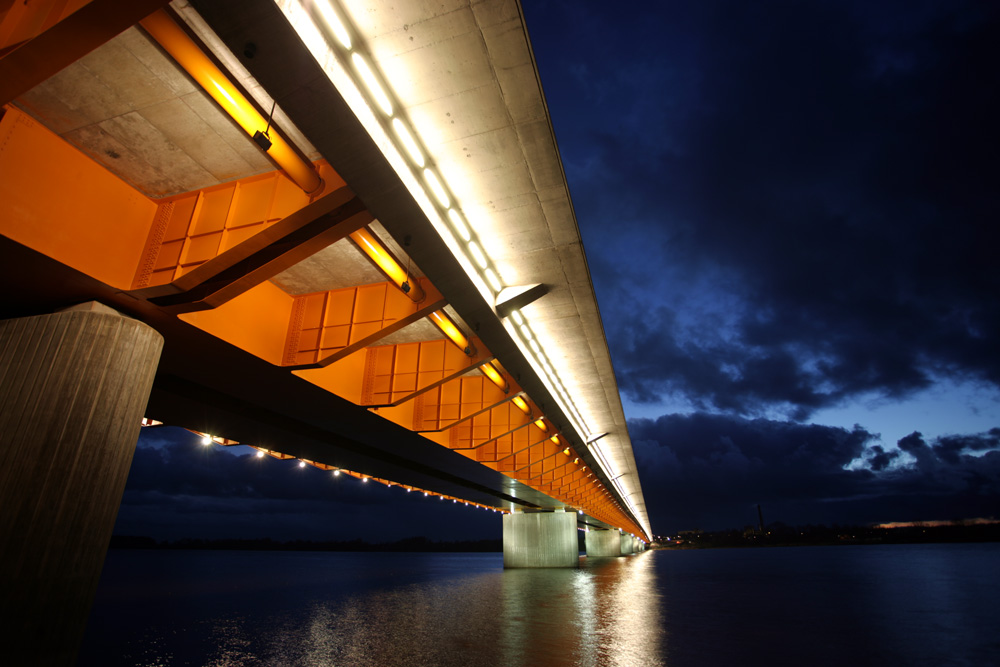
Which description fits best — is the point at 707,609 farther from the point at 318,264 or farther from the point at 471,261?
the point at 318,264

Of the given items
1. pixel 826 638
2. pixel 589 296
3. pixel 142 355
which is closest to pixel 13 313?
pixel 142 355

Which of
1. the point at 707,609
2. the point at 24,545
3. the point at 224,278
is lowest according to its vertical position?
the point at 707,609

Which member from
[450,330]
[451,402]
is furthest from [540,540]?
[450,330]

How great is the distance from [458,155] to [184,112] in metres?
3.69

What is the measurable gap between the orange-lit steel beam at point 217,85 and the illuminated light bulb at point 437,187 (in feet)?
5.43

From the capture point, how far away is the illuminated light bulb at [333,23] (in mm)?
5039

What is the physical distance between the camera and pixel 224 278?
7.96 metres

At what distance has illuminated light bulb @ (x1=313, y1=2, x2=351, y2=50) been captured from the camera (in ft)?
16.5

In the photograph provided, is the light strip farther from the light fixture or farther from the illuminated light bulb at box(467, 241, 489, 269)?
the light fixture

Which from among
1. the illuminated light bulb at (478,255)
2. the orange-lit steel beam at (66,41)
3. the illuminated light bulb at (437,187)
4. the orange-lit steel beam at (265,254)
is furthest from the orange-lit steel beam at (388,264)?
the orange-lit steel beam at (66,41)

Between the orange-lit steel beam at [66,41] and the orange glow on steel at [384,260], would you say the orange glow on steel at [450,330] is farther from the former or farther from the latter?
the orange-lit steel beam at [66,41]

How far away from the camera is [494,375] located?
50.0 feet

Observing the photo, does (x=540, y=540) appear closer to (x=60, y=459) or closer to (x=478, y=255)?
(x=478, y=255)

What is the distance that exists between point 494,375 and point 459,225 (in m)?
7.59
